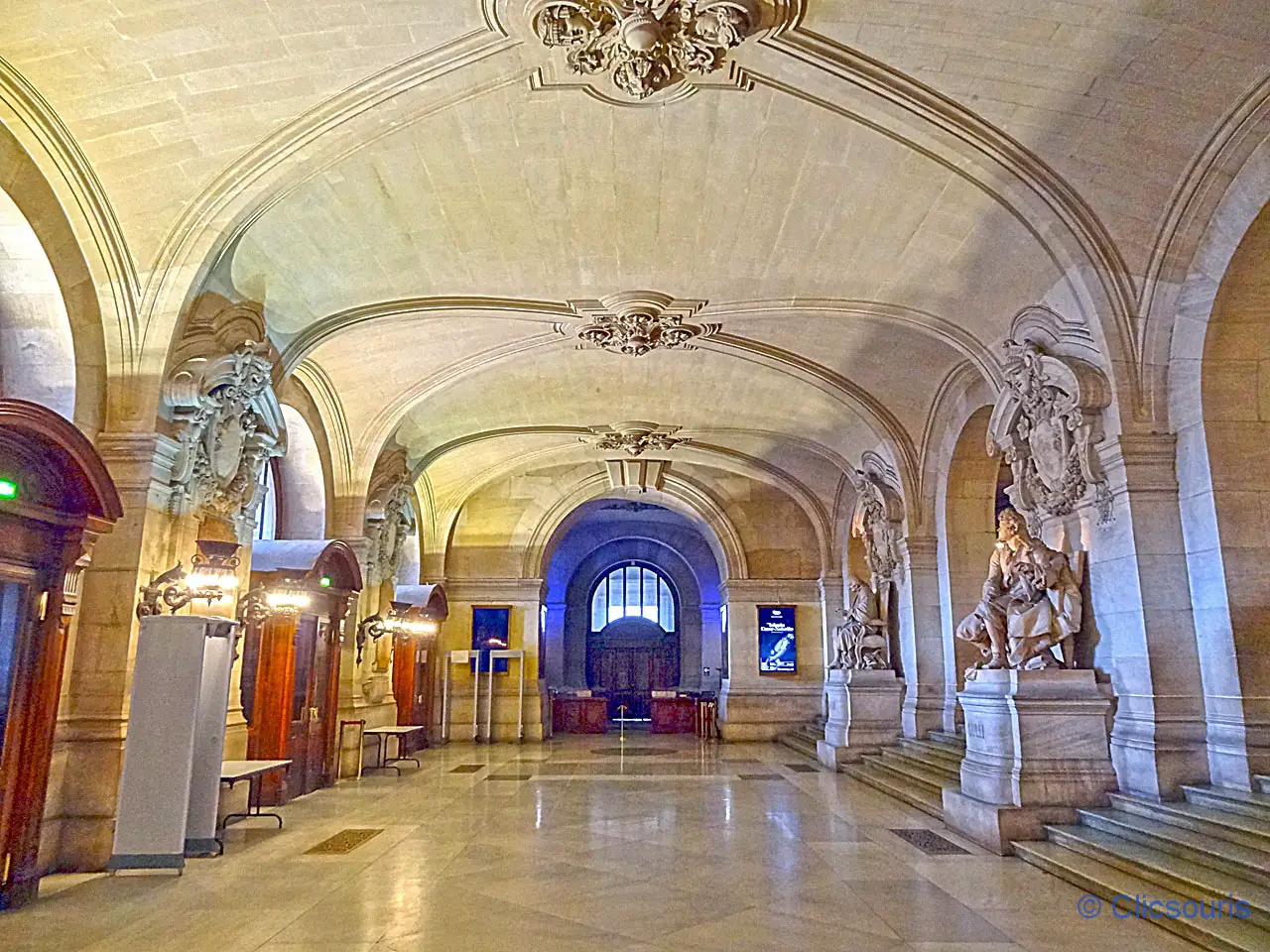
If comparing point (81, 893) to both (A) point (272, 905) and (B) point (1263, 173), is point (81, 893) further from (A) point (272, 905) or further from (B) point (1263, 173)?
(B) point (1263, 173)

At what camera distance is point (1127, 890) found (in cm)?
482

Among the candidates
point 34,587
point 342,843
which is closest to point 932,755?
point 342,843

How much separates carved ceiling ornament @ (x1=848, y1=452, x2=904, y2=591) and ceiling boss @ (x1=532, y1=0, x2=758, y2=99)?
764 centimetres

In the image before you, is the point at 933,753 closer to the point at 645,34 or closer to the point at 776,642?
the point at 776,642

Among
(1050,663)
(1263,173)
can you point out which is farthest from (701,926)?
(1263,173)

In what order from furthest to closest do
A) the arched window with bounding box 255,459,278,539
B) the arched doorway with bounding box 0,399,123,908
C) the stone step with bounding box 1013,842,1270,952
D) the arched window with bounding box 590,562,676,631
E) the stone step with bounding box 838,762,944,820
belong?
1. the arched window with bounding box 590,562,676,631
2. the arched window with bounding box 255,459,278,539
3. the stone step with bounding box 838,762,944,820
4. the arched doorway with bounding box 0,399,123,908
5. the stone step with bounding box 1013,842,1270,952

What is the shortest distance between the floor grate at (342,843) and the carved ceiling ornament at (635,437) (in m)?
7.75

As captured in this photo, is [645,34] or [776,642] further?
[776,642]

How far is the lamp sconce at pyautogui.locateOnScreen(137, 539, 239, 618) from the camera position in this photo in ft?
21.0

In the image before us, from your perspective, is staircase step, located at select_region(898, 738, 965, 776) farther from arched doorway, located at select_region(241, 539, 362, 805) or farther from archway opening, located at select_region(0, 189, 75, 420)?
archway opening, located at select_region(0, 189, 75, 420)

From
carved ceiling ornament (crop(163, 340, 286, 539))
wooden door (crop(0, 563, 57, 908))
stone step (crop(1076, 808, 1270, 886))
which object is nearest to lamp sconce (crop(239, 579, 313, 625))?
carved ceiling ornament (crop(163, 340, 286, 539))

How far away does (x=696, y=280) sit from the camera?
8.53 m

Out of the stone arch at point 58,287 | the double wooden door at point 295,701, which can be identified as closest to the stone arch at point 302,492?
the double wooden door at point 295,701

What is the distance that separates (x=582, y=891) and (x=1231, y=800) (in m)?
4.11
